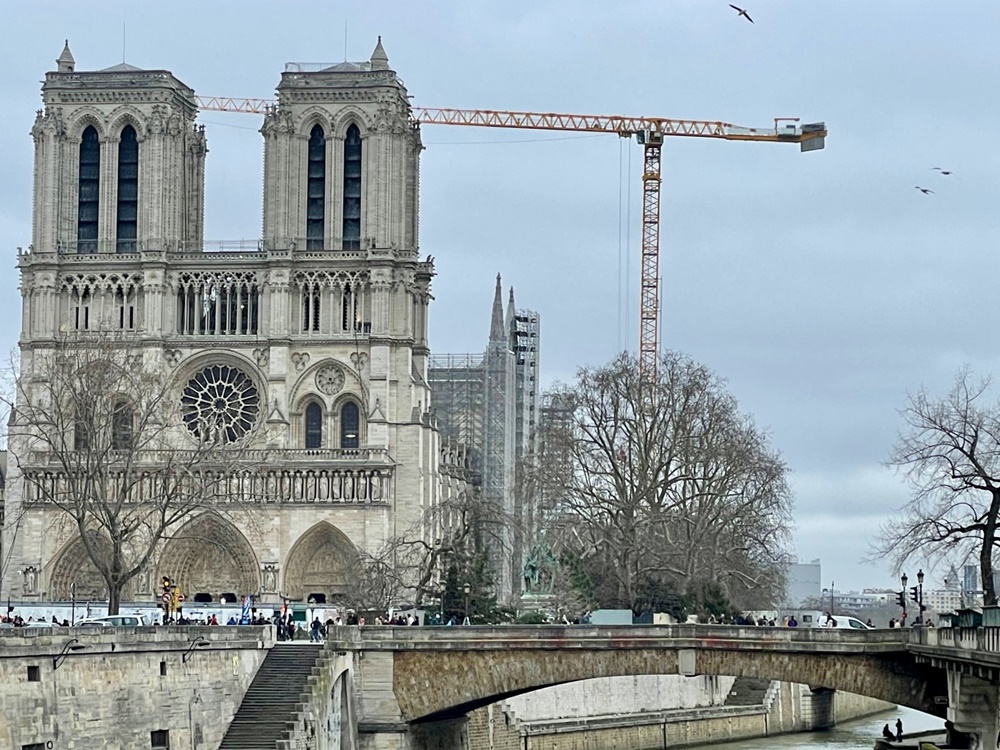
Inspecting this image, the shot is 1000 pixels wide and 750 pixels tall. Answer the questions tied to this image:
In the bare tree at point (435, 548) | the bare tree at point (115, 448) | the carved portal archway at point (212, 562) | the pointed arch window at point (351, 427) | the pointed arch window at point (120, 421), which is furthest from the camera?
the pointed arch window at point (351, 427)

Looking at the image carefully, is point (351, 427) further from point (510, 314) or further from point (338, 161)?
point (510, 314)

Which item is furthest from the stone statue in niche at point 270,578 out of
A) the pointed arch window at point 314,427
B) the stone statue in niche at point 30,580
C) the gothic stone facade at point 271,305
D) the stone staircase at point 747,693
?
the stone staircase at point 747,693

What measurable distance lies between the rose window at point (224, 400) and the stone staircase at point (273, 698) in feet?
159

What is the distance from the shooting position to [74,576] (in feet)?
344

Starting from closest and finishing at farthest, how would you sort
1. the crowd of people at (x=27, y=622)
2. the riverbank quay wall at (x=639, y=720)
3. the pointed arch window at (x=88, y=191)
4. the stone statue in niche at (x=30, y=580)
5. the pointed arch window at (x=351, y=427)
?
the crowd of people at (x=27, y=622), the riverbank quay wall at (x=639, y=720), the stone statue in niche at (x=30, y=580), the pointed arch window at (x=351, y=427), the pointed arch window at (x=88, y=191)

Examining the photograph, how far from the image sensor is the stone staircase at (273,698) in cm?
5291

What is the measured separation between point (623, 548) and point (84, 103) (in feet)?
137

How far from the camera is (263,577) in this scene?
103m

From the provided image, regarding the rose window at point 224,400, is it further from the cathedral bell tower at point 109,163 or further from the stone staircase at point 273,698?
the stone staircase at point 273,698

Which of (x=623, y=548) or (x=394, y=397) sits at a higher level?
(x=394, y=397)

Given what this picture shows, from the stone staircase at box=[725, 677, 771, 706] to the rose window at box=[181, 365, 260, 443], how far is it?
30542mm

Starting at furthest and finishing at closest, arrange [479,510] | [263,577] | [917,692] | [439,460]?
[439,460]
[263,577]
[479,510]
[917,692]

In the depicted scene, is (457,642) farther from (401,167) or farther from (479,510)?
(401,167)

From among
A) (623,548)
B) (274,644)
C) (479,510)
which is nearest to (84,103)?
(479,510)
